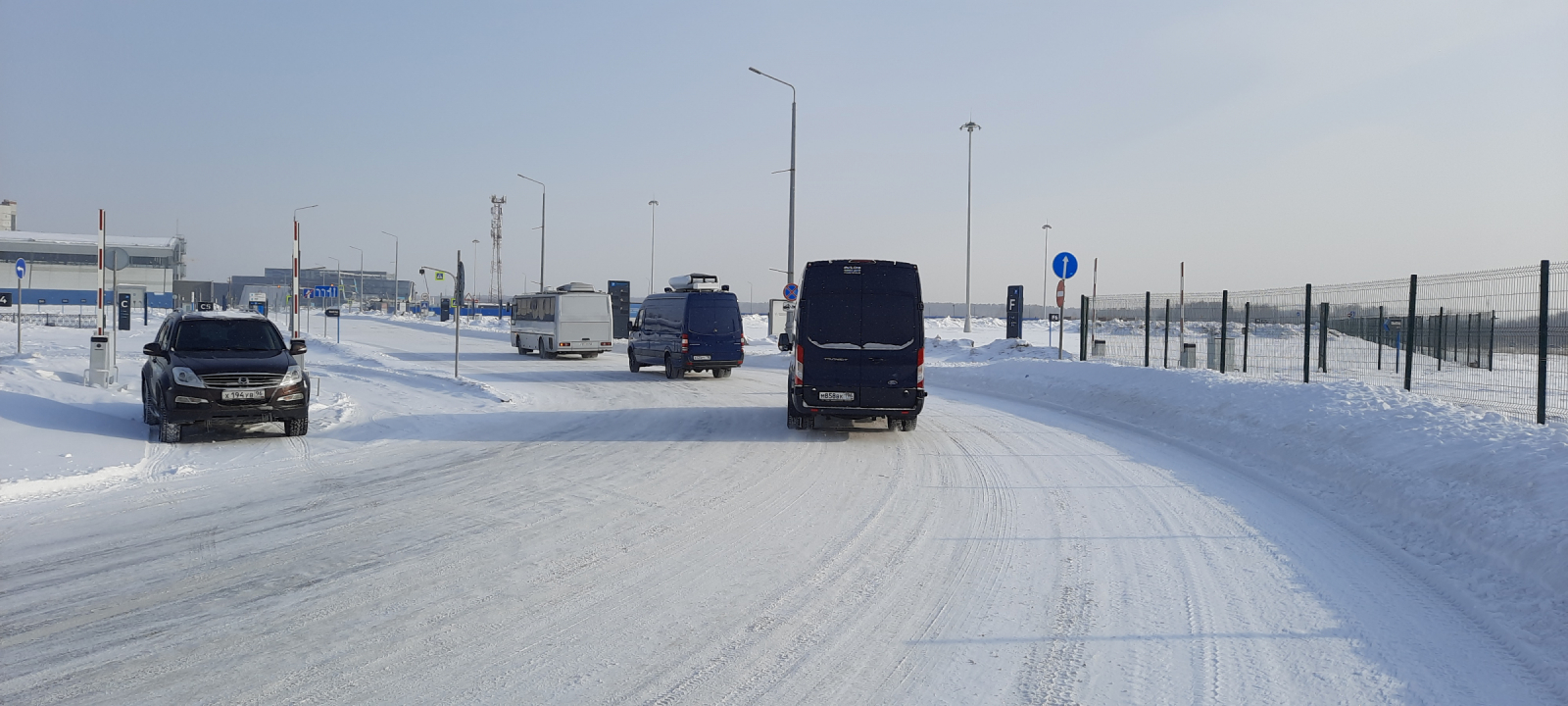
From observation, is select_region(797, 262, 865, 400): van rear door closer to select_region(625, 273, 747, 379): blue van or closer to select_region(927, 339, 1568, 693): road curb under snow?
select_region(927, 339, 1568, 693): road curb under snow

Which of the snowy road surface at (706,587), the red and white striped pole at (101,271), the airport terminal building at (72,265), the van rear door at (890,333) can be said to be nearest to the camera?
the snowy road surface at (706,587)

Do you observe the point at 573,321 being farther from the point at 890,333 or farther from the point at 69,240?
the point at 69,240

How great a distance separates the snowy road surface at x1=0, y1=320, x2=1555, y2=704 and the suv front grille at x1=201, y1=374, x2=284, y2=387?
902 mm

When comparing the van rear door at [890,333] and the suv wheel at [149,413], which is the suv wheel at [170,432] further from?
the van rear door at [890,333]

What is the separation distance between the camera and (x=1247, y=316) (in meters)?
21.0

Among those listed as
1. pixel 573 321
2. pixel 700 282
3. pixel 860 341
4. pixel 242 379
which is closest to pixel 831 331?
pixel 860 341

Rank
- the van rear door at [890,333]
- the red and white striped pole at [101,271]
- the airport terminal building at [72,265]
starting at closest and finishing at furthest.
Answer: the van rear door at [890,333] < the red and white striped pole at [101,271] < the airport terminal building at [72,265]

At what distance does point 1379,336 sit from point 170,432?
2757 centimetres

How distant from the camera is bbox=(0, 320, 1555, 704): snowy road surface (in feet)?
14.0

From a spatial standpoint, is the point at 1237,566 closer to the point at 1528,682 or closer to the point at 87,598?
the point at 1528,682

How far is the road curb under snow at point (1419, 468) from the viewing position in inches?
225

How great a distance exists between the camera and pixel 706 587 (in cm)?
571

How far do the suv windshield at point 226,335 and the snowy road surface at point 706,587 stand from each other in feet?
5.75

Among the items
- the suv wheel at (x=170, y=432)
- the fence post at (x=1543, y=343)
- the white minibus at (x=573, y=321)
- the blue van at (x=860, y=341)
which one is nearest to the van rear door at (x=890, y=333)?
the blue van at (x=860, y=341)
